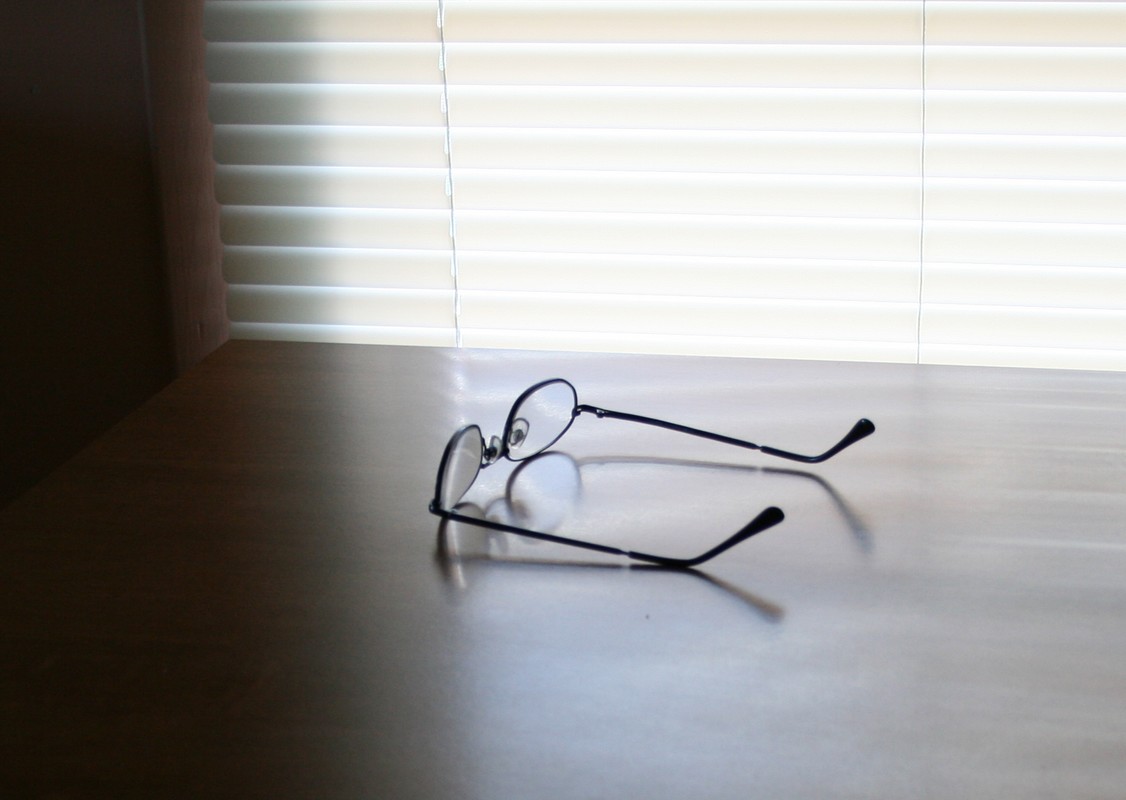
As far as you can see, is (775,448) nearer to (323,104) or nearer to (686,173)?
(686,173)

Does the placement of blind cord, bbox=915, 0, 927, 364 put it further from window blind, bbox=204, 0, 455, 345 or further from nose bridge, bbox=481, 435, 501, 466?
nose bridge, bbox=481, 435, 501, 466

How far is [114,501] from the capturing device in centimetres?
93

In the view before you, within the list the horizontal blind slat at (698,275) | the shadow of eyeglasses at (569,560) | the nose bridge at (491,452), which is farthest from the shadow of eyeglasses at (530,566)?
the horizontal blind slat at (698,275)

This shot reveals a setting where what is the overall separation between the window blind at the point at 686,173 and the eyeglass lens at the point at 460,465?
1.05 metres

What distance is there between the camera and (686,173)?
6.24 ft

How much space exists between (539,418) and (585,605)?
0.29 m

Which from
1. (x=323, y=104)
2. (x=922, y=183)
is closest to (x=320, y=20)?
(x=323, y=104)

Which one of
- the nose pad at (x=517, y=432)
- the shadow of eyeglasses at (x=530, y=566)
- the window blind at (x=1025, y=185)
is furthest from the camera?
the window blind at (x=1025, y=185)

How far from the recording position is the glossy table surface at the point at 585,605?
2.04ft

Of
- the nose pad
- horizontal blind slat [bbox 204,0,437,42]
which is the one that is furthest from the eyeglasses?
horizontal blind slat [bbox 204,0,437,42]

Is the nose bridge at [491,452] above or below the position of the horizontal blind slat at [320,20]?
below

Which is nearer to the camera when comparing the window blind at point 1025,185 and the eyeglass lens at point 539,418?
the eyeglass lens at point 539,418

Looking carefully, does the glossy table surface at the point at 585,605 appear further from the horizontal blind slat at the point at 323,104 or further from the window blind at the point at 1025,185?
the horizontal blind slat at the point at 323,104

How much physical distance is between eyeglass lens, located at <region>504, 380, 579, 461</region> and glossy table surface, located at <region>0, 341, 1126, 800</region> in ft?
0.08
